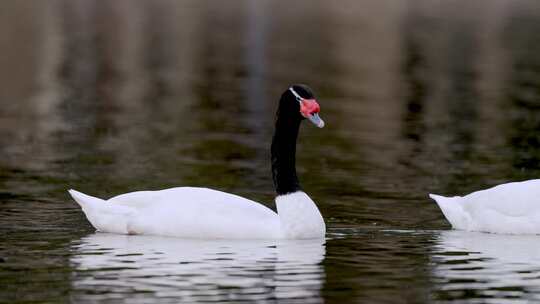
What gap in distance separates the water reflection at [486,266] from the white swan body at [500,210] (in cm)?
11

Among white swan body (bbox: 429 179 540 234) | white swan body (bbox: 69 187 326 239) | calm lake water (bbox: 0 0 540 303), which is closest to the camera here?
calm lake water (bbox: 0 0 540 303)

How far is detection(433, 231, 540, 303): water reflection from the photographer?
45.3ft

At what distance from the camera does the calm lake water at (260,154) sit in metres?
14.2

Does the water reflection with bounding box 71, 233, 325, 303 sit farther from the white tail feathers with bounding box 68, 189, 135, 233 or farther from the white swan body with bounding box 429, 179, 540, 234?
the white swan body with bounding box 429, 179, 540, 234

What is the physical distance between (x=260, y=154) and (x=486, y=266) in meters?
10.1

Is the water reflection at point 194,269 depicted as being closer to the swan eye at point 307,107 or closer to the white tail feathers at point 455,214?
the swan eye at point 307,107

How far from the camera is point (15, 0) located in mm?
89438

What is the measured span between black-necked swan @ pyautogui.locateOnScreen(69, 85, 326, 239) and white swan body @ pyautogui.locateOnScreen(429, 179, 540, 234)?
183 cm

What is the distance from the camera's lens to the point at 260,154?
24984 millimetres

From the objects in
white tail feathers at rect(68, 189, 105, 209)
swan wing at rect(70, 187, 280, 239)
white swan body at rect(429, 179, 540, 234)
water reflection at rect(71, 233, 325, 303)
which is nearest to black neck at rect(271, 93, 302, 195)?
swan wing at rect(70, 187, 280, 239)

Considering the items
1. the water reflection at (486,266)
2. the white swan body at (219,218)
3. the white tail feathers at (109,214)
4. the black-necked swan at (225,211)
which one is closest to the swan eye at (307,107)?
the black-necked swan at (225,211)

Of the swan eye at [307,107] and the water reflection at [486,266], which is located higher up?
the swan eye at [307,107]

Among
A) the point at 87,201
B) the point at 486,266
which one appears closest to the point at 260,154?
the point at 87,201

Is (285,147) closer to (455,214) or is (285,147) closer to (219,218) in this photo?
(219,218)
